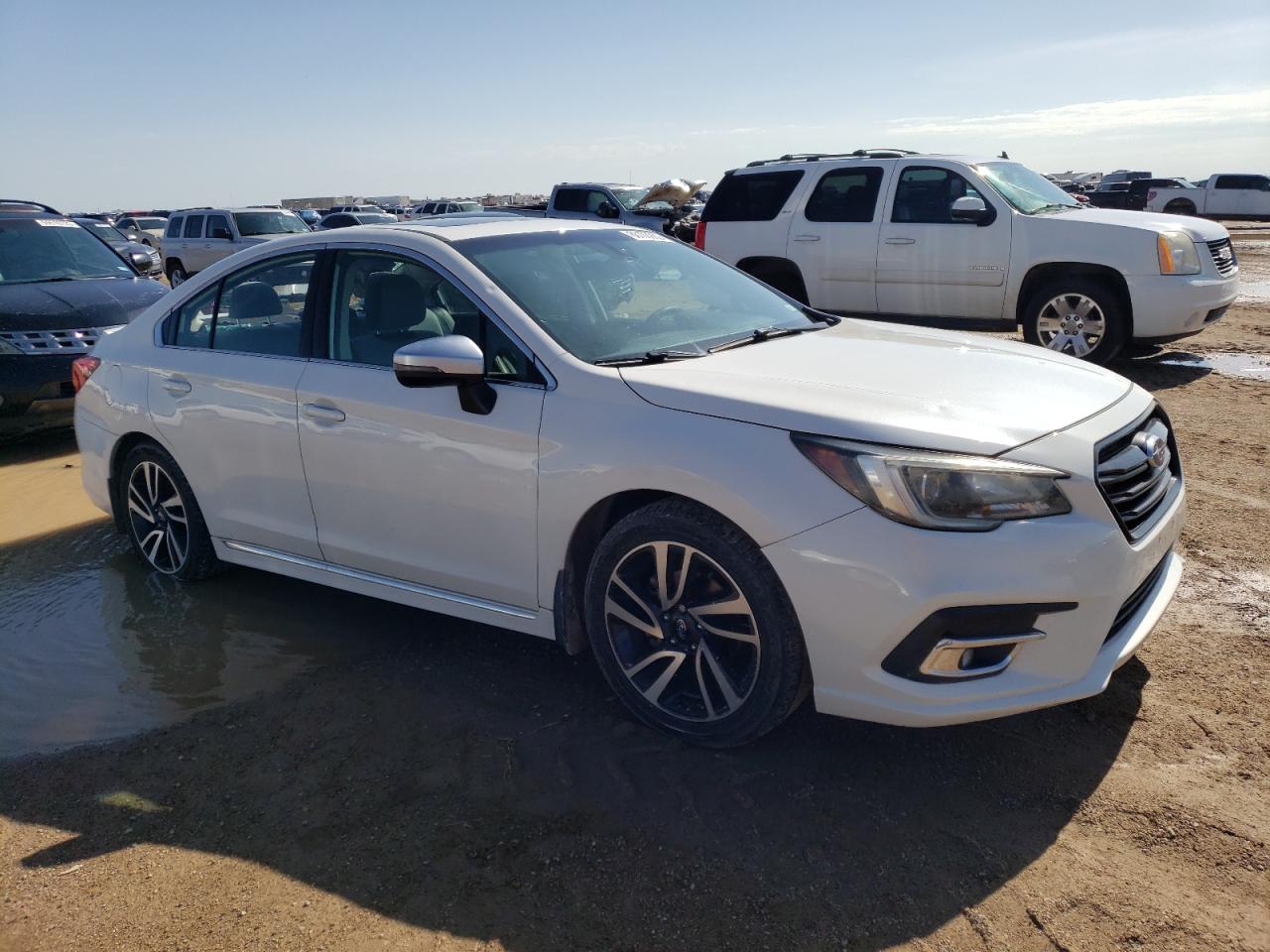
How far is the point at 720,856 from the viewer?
2.84 meters

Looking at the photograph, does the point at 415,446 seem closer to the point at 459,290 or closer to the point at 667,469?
the point at 459,290

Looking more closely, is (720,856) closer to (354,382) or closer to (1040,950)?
(1040,950)

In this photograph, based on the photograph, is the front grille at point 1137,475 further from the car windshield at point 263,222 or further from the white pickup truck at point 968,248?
the car windshield at point 263,222

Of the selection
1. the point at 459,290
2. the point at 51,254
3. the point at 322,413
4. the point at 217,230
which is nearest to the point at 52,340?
the point at 51,254

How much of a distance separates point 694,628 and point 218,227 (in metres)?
21.8

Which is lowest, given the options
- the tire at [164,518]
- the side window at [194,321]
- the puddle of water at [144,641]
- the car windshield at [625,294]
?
the puddle of water at [144,641]

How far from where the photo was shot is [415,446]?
378cm

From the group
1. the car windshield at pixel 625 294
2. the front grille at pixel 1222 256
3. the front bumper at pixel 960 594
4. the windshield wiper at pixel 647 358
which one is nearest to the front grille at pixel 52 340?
the car windshield at pixel 625 294

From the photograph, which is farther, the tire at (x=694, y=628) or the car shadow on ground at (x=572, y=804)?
the tire at (x=694, y=628)

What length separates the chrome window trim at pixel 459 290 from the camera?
11.7ft

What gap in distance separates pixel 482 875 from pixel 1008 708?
1.53m

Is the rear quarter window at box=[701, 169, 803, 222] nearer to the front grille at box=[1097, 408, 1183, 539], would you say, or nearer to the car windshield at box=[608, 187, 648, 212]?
the front grille at box=[1097, 408, 1183, 539]

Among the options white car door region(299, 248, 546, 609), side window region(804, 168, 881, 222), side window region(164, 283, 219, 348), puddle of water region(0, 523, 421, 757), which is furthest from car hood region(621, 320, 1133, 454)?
side window region(804, 168, 881, 222)

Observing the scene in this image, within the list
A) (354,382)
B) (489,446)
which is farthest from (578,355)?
(354,382)
